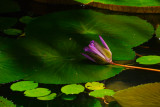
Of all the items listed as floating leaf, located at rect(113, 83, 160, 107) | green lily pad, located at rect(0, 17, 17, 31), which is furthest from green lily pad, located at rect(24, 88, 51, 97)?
green lily pad, located at rect(0, 17, 17, 31)

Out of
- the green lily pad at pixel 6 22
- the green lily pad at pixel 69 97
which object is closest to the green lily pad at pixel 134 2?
the green lily pad at pixel 6 22

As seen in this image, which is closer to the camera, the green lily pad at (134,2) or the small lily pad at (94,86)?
the small lily pad at (94,86)

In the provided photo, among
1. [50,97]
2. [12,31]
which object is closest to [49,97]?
[50,97]

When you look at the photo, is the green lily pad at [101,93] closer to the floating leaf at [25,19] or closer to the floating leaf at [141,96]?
the floating leaf at [141,96]

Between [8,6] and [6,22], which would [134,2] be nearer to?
[6,22]

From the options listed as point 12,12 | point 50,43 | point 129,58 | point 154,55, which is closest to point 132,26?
point 154,55
